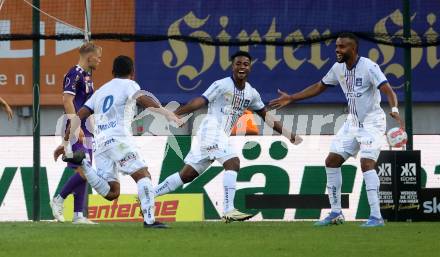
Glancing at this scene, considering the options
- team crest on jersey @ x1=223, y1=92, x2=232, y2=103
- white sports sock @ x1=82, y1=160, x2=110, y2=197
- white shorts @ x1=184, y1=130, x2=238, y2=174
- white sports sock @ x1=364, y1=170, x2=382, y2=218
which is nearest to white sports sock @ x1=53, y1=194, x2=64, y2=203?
white sports sock @ x1=82, y1=160, x2=110, y2=197

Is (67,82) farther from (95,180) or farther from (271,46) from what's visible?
(271,46)

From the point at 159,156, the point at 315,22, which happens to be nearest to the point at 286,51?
the point at 315,22

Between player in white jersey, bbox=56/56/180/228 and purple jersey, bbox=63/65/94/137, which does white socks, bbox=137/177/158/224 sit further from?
purple jersey, bbox=63/65/94/137

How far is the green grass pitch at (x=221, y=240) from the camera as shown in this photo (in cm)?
935

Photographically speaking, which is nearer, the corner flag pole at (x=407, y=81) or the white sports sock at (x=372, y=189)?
the white sports sock at (x=372, y=189)

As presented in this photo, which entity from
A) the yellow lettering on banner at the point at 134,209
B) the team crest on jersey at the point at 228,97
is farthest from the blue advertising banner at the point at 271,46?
the team crest on jersey at the point at 228,97

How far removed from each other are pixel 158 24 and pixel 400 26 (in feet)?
16.6

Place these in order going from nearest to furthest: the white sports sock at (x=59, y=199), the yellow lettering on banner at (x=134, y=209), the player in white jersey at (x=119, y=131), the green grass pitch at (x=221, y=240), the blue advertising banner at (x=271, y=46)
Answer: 1. the green grass pitch at (x=221, y=240)
2. the player in white jersey at (x=119, y=131)
3. the white sports sock at (x=59, y=199)
4. the yellow lettering on banner at (x=134, y=209)
5. the blue advertising banner at (x=271, y=46)

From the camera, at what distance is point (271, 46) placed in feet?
79.9

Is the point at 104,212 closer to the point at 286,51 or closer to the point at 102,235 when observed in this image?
the point at 102,235

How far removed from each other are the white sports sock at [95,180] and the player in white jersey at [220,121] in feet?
3.31

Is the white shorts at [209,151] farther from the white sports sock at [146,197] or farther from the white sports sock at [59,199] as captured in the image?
the white sports sock at [59,199]

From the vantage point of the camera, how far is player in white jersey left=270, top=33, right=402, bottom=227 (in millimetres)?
12641

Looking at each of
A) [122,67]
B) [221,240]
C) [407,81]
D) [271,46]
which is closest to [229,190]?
[122,67]
